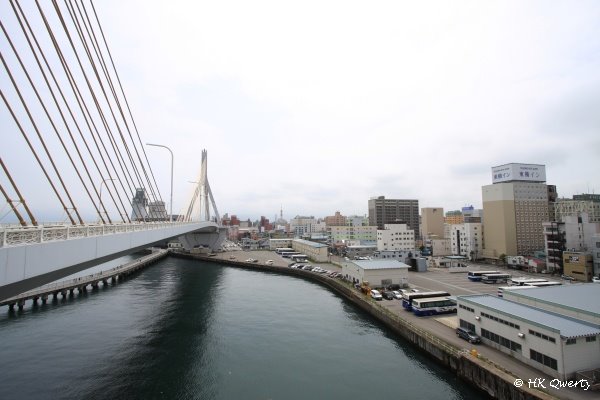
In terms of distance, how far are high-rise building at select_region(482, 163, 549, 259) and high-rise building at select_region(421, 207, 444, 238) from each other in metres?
21.0

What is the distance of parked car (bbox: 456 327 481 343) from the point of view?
12238mm

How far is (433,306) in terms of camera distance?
16.5 m

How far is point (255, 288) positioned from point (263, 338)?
40.2ft

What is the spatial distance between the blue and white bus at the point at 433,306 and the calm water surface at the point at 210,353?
205cm

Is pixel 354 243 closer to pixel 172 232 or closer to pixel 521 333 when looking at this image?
pixel 172 232

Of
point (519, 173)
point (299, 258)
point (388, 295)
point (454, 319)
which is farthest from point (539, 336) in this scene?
point (519, 173)

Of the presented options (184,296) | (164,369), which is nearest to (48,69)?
(164,369)

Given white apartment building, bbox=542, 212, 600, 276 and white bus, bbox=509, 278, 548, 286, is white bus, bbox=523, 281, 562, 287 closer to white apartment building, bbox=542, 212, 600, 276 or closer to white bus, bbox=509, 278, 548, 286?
white bus, bbox=509, 278, 548, 286

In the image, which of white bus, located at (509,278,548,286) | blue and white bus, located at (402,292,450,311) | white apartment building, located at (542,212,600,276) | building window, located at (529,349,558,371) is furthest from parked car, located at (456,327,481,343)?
white apartment building, located at (542,212,600,276)

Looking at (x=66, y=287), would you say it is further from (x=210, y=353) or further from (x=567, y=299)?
(x=567, y=299)

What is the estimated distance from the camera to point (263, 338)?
598 inches

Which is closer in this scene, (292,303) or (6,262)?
(6,262)

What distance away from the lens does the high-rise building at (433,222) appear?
59875 millimetres

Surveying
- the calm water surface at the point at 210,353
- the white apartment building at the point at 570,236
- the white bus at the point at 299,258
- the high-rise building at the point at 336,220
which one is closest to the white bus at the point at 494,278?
the white apartment building at the point at 570,236
